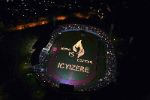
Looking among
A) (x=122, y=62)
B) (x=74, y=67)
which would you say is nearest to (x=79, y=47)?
(x=74, y=67)

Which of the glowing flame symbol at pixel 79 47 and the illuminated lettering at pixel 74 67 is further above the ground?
the glowing flame symbol at pixel 79 47

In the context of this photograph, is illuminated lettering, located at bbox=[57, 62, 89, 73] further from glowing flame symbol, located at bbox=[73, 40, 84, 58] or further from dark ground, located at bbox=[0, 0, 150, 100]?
dark ground, located at bbox=[0, 0, 150, 100]

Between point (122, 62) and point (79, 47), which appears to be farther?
point (122, 62)

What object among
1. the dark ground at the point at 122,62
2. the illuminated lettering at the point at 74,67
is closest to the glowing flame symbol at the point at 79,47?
the illuminated lettering at the point at 74,67

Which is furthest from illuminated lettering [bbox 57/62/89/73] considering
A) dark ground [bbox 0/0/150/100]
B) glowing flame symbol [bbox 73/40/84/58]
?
dark ground [bbox 0/0/150/100]

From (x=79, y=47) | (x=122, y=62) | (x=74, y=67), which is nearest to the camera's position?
(x=74, y=67)

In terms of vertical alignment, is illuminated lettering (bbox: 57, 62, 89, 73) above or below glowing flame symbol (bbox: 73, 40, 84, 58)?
below

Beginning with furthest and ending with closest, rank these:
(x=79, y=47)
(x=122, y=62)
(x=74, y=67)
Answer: (x=122, y=62), (x=79, y=47), (x=74, y=67)

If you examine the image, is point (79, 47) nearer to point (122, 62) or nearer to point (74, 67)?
point (74, 67)

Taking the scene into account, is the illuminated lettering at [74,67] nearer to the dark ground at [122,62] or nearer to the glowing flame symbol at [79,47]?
the glowing flame symbol at [79,47]

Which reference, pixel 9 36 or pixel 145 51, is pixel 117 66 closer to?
pixel 145 51

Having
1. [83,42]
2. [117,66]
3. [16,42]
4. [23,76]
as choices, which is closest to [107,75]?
[117,66]
